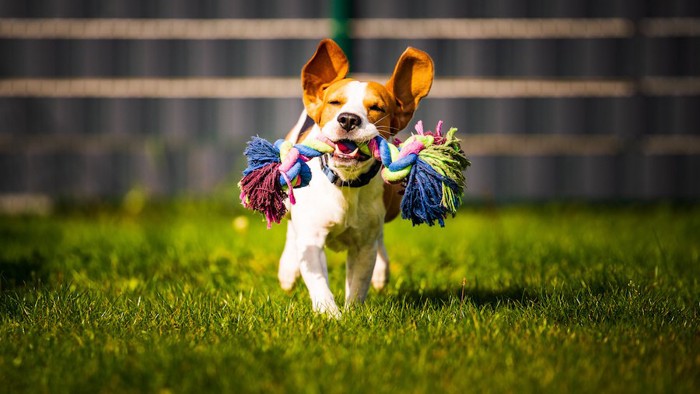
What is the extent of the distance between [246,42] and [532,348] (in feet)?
18.9

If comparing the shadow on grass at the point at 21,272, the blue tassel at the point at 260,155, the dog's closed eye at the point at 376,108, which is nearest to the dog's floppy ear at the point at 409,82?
the dog's closed eye at the point at 376,108

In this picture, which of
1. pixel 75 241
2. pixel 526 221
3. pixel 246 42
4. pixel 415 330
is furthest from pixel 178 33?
pixel 415 330

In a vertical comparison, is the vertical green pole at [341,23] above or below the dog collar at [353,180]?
above

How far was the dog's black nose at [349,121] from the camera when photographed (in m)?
3.38

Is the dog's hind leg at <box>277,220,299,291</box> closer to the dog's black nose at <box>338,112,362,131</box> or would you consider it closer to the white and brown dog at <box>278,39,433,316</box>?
the white and brown dog at <box>278,39,433,316</box>

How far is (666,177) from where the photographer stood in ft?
27.2

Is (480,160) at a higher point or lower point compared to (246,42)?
lower

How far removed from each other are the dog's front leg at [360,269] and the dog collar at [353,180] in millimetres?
303

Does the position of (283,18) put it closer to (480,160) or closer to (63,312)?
(480,160)

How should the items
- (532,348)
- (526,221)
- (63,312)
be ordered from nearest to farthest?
(532,348) < (63,312) < (526,221)

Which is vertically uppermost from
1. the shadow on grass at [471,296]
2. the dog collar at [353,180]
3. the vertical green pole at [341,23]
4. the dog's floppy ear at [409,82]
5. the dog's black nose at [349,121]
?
the vertical green pole at [341,23]

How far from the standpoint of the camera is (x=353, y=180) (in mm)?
3641

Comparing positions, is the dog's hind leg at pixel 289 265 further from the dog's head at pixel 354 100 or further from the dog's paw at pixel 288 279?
the dog's head at pixel 354 100

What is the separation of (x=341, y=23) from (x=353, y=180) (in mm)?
4605
